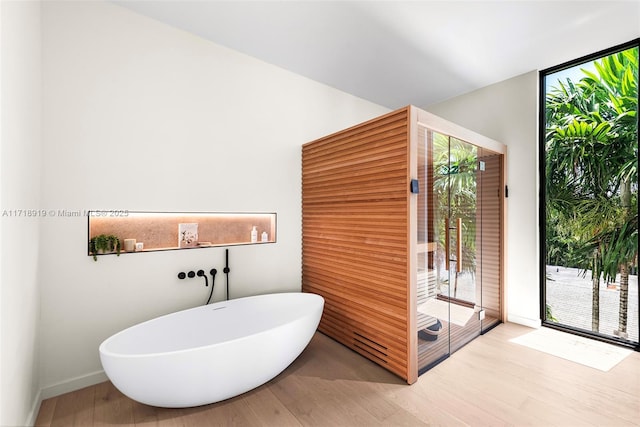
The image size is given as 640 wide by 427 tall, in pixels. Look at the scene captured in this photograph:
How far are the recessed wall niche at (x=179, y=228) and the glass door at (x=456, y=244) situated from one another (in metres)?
1.58

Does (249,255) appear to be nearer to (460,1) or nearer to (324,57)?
(324,57)

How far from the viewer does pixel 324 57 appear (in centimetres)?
285

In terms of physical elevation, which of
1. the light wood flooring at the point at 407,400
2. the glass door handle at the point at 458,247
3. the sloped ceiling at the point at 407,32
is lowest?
the light wood flooring at the point at 407,400

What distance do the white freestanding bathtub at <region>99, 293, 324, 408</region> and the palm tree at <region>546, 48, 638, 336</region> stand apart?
2727 mm

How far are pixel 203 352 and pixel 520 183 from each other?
11.5 feet

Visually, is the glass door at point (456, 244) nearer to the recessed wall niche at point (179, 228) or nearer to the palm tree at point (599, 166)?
the palm tree at point (599, 166)

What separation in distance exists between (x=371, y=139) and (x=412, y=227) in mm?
823

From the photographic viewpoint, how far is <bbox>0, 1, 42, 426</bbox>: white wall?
131 centimetres

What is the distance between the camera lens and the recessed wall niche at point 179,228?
2.20 metres

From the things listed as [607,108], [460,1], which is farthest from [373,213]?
[607,108]

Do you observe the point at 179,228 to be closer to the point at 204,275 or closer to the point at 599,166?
the point at 204,275

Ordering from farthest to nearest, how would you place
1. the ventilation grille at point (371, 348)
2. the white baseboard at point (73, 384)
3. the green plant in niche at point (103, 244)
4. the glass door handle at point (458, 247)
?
the glass door handle at point (458, 247)
the ventilation grille at point (371, 348)
the green plant in niche at point (103, 244)
the white baseboard at point (73, 384)

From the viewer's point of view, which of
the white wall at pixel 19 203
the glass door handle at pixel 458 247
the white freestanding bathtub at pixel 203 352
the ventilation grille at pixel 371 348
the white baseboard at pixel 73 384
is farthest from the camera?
the glass door handle at pixel 458 247

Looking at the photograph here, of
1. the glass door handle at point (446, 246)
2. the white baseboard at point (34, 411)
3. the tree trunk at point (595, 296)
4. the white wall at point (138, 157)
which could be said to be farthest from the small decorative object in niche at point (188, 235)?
the tree trunk at point (595, 296)
